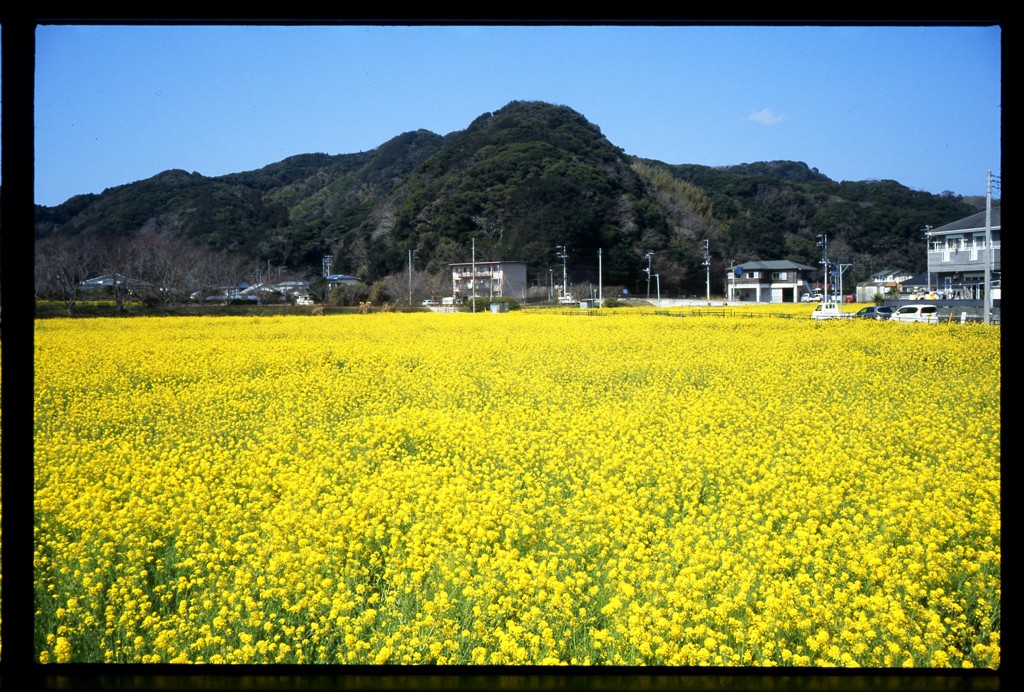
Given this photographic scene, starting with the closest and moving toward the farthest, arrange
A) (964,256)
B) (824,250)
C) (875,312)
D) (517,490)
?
(517,490)
(964,256)
(824,250)
(875,312)

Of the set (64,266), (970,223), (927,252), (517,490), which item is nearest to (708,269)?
(927,252)

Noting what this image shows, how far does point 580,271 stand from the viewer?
4.73 meters

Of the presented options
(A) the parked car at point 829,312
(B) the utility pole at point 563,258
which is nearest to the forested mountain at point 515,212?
(B) the utility pole at point 563,258

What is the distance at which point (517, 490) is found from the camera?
3.48m

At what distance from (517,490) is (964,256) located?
241 centimetres

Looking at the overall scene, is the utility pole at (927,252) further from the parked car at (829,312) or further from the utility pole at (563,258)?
the utility pole at (563,258)

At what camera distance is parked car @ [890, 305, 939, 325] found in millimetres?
4574

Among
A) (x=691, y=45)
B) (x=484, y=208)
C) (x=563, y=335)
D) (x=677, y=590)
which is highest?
(x=691, y=45)

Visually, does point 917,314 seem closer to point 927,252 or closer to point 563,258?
point 927,252

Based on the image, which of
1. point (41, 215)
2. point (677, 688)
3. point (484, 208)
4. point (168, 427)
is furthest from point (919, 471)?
point (41, 215)

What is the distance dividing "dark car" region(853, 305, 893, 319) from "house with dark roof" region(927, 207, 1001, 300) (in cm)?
53

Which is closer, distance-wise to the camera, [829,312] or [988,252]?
[988,252]
